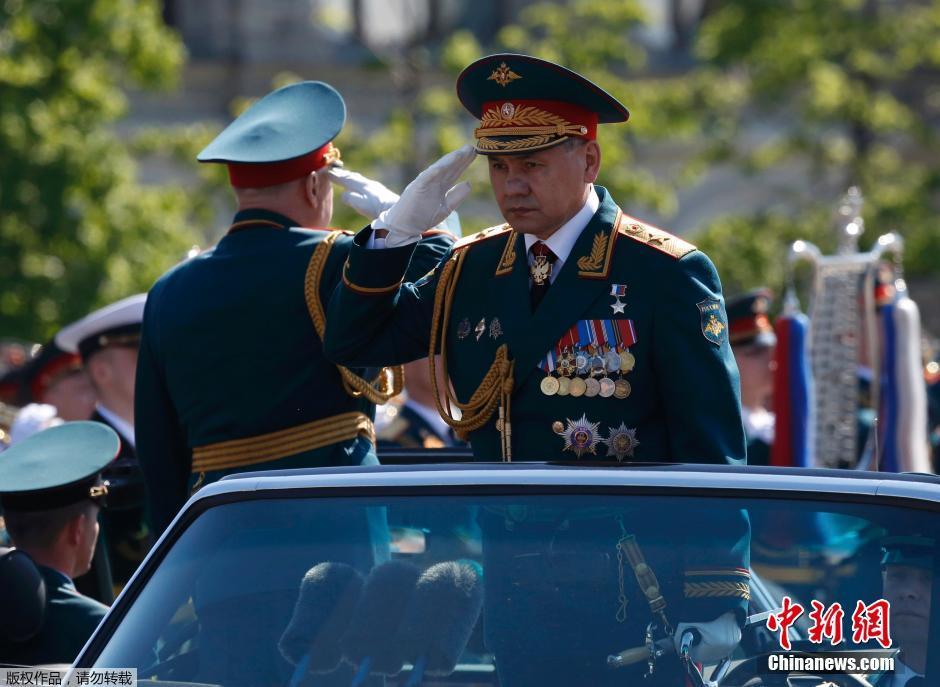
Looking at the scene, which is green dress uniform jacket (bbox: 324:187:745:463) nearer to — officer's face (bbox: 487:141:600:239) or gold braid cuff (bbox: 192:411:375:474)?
officer's face (bbox: 487:141:600:239)

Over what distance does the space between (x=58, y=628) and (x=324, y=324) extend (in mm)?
1031

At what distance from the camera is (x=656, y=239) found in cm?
408

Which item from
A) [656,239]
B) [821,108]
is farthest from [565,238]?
[821,108]

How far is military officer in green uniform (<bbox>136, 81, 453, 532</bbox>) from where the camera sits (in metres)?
4.74

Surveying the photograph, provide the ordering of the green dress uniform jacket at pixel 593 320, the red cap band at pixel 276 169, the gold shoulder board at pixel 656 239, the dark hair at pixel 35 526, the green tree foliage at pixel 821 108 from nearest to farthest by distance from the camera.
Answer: the green dress uniform jacket at pixel 593 320, the gold shoulder board at pixel 656 239, the dark hair at pixel 35 526, the red cap band at pixel 276 169, the green tree foliage at pixel 821 108

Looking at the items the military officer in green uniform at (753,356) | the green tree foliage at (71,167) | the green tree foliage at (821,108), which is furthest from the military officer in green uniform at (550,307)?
the green tree foliage at (821,108)

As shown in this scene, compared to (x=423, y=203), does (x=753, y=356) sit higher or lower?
lower

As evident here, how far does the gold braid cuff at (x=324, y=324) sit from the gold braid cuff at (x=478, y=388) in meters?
0.43

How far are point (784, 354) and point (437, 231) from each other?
163 inches

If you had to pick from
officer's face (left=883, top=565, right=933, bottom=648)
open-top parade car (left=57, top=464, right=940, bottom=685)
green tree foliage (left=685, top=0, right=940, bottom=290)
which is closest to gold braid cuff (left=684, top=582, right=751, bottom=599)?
open-top parade car (left=57, top=464, right=940, bottom=685)

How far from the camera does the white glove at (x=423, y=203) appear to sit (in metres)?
4.12

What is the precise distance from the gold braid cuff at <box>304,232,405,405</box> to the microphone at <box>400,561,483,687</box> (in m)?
1.44

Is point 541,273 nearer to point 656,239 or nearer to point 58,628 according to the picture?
point 656,239

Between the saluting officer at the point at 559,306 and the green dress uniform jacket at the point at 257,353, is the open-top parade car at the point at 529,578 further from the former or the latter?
the green dress uniform jacket at the point at 257,353
